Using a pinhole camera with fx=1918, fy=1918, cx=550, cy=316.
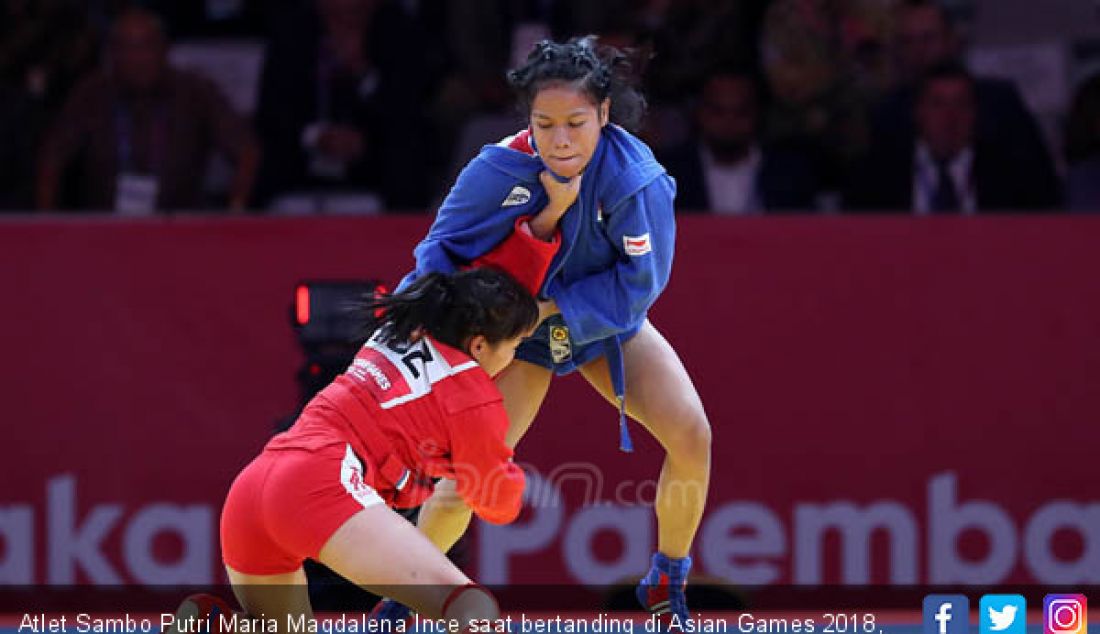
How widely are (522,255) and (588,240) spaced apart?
0.21m

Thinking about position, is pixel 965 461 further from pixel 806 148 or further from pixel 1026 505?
pixel 806 148

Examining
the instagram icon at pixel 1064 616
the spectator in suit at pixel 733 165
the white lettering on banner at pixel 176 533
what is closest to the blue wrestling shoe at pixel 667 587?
the instagram icon at pixel 1064 616

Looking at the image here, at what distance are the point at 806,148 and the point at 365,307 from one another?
315 centimetres

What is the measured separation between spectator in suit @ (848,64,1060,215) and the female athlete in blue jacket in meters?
2.46

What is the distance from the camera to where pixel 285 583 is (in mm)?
4621

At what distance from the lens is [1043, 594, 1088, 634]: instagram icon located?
5.54 m

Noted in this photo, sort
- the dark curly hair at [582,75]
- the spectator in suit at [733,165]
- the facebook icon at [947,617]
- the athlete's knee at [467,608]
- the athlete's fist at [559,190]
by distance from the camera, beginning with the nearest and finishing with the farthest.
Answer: the athlete's knee at [467,608] < the dark curly hair at [582,75] < the athlete's fist at [559,190] < the facebook icon at [947,617] < the spectator in suit at [733,165]

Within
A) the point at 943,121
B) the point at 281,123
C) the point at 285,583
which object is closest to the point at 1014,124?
the point at 943,121

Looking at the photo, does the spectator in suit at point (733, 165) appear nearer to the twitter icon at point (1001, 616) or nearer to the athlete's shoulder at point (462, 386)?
the twitter icon at point (1001, 616)

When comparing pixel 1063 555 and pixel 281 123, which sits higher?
pixel 281 123

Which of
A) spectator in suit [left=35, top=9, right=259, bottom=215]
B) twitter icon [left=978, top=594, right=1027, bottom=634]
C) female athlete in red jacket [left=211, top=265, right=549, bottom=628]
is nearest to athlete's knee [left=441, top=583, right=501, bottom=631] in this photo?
female athlete in red jacket [left=211, top=265, right=549, bottom=628]

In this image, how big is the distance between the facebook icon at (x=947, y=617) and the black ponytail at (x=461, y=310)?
5.28ft

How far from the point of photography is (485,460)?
4.54 m

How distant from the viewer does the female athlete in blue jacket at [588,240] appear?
4.87m
